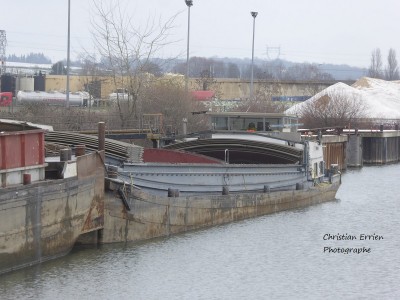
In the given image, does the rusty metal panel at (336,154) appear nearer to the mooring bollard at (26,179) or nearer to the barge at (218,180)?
the barge at (218,180)

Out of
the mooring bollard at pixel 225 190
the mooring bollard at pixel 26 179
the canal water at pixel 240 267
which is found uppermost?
the mooring bollard at pixel 26 179

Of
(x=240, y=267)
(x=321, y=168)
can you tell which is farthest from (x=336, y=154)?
(x=240, y=267)

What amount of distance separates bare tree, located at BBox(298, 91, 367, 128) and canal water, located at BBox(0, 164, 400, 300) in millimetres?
42794

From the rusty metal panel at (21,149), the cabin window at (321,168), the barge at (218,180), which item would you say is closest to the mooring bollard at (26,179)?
the rusty metal panel at (21,149)

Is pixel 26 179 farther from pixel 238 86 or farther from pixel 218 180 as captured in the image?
pixel 238 86

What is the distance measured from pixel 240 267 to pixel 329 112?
53.5 meters

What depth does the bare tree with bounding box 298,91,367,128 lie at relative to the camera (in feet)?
251

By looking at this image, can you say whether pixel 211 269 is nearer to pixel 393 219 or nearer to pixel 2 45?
pixel 393 219

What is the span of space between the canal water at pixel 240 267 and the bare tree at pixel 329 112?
42.8 metres

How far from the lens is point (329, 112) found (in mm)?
77625

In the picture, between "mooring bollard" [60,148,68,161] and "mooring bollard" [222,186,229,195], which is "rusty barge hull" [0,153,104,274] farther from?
"mooring bollard" [222,186,229,195]

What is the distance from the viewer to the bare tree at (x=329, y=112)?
251 ft

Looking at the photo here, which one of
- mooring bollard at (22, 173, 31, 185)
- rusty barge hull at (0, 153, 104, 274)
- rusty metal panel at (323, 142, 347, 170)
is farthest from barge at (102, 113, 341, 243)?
rusty metal panel at (323, 142, 347, 170)

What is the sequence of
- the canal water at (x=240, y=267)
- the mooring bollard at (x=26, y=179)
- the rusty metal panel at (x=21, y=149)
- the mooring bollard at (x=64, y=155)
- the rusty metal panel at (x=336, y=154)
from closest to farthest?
1. the canal water at (x=240, y=267)
2. the rusty metal panel at (x=21, y=149)
3. the mooring bollard at (x=26, y=179)
4. the mooring bollard at (x=64, y=155)
5. the rusty metal panel at (x=336, y=154)
